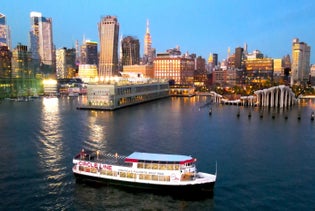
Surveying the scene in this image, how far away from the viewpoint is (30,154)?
48.2 meters

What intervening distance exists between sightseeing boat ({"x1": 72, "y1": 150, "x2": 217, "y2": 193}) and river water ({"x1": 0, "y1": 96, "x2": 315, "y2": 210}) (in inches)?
52.9

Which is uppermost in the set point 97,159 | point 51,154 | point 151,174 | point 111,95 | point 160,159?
point 111,95

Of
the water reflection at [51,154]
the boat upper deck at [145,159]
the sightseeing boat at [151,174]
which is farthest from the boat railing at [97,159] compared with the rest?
the water reflection at [51,154]

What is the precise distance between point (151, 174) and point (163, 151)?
1507 centimetres

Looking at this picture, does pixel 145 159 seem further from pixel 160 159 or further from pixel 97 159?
pixel 97 159

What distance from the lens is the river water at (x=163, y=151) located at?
105 feet

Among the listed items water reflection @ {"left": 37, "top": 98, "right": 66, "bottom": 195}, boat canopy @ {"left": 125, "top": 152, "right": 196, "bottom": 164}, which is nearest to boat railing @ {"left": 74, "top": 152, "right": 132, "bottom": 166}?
boat canopy @ {"left": 125, "top": 152, "right": 196, "bottom": 164}

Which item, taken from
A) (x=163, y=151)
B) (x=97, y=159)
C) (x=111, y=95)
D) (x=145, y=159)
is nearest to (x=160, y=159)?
(x=145, y=159)

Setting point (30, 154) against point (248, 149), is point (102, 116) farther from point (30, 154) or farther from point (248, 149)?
point (248, 149)

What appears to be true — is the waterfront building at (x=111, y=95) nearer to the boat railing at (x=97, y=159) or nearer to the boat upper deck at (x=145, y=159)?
the boat railing at (x=97, y=159)

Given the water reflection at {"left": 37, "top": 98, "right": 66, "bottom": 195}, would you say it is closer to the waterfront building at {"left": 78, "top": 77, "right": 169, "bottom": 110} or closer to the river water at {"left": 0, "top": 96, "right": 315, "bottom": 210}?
the river water at {"left": 0, "top": 96, "right": 315, "bottom": 210}

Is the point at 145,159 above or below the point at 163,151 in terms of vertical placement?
above

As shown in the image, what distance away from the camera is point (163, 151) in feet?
164

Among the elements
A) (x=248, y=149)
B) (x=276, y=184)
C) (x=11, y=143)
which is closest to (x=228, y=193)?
(x=276, y=184)
